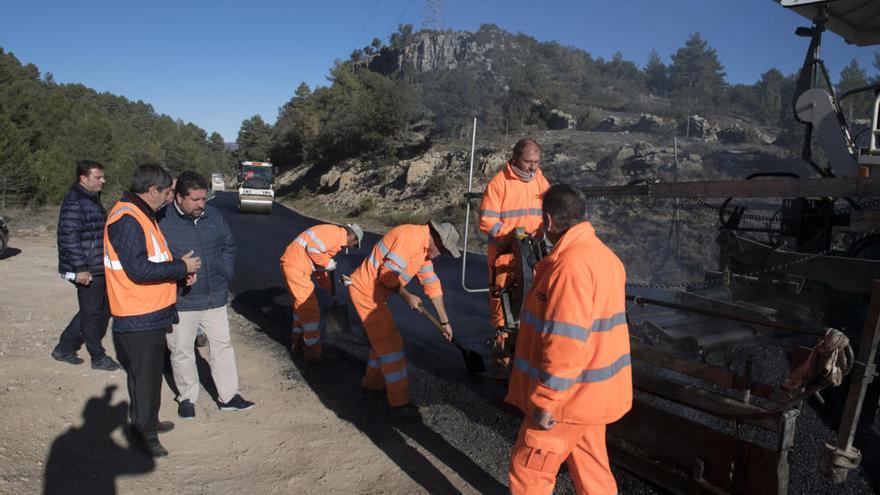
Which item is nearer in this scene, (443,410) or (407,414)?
(407,414)

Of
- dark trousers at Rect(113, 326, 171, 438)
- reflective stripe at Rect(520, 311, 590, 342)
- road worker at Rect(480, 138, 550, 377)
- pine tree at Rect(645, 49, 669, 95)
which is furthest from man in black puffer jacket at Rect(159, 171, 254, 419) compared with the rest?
pine tree at Rect(645, 49, 669, 95)

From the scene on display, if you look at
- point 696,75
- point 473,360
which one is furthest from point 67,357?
point 696,75

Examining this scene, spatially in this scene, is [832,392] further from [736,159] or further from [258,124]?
[258,124]

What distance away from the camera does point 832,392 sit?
446 cm

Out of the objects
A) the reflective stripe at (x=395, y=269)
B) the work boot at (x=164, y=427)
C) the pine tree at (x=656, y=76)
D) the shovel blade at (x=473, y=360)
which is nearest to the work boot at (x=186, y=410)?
the work boot at (x=164, y=427)

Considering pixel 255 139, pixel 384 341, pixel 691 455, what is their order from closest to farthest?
pixel 691 455 < pixel 384 341 < pixel 255 139

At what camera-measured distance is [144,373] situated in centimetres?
344

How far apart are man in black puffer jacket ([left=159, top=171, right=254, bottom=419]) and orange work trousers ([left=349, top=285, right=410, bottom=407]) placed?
90 centimetres

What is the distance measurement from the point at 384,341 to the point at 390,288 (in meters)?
0.37

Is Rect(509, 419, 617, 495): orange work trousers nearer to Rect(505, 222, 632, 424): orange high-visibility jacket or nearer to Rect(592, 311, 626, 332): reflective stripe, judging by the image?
Rect(505, 222, 632, 424): orange high-visibility jacket

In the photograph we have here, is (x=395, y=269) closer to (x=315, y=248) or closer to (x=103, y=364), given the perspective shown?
(x=315, y=248)

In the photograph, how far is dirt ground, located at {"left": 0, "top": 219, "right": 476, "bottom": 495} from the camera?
125 inches

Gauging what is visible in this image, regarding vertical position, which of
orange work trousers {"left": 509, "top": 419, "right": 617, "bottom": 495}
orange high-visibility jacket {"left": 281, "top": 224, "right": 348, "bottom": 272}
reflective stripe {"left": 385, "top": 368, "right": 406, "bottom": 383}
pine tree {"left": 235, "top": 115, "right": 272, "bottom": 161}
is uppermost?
pine tree {"left": 235, "top": 115, "right": 272, "bottom": 161}

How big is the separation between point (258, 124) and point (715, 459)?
76.2 metres
